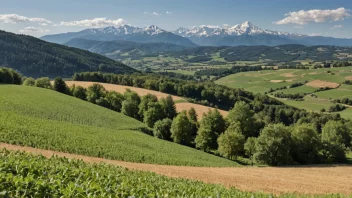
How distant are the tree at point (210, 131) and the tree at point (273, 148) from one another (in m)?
14.5

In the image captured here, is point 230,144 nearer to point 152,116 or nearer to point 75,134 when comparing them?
point 152,116

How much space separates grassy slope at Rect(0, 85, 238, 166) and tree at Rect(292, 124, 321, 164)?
16.9 m

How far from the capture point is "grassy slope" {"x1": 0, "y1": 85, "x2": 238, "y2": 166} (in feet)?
147

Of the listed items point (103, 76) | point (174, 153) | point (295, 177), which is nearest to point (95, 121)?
point (174, 153)

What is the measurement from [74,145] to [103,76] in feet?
384

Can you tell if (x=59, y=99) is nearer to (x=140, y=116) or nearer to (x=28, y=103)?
(x=28, y=103)

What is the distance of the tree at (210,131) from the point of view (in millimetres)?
73250

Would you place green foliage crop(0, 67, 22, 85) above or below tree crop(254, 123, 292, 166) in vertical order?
above

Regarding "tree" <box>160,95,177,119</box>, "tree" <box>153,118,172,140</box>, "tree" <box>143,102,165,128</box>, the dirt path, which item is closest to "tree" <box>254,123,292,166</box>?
the dirt path

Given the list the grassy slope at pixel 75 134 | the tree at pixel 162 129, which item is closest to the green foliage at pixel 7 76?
the grassy slope at pixel 75 134

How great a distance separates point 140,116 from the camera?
332ft

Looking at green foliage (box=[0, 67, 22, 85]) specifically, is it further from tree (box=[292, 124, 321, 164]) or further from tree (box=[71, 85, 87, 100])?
tree (box=[292, 124, 321, 164])

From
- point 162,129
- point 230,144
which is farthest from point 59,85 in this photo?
point 230,144

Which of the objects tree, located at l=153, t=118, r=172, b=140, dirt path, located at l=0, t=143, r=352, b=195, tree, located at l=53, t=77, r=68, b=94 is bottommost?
tree, located at l=153, t=118, r=172, b=140
